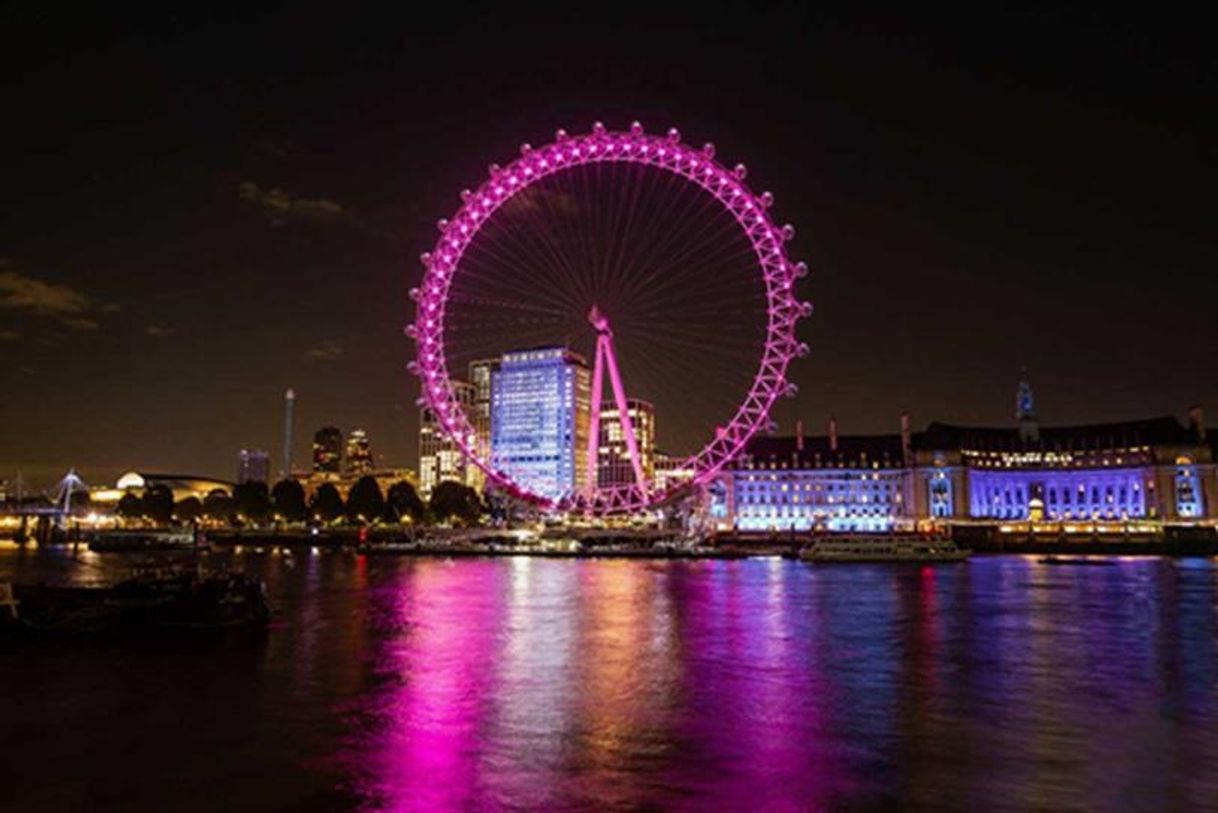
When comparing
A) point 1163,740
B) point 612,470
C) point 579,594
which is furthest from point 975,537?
point 1163,740

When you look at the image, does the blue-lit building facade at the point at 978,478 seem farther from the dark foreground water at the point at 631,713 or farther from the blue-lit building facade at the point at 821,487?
the dark foreground water at the point at 631,713

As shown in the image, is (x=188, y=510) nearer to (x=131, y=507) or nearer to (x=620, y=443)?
(x=131, y=507)

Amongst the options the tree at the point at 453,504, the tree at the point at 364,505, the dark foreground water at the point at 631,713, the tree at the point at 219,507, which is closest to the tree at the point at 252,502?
the tree at the point at 219,507

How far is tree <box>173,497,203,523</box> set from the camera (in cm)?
14000

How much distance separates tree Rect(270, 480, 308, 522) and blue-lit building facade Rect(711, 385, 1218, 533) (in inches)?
1951

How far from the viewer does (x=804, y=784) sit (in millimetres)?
13148

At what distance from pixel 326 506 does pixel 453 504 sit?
1492 centimetres

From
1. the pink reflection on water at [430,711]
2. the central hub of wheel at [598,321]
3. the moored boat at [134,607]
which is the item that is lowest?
the pink reflection on water at [430,711]

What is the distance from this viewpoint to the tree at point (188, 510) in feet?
459

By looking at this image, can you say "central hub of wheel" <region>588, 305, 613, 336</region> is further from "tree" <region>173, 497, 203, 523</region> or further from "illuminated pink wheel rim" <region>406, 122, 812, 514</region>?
"tree" <region>173, 497, 203, 523</region>

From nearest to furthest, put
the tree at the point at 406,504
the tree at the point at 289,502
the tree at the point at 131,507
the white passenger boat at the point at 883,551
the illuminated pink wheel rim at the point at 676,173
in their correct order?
the illuminated pink wheel rim at the point at 676,173, the white passenger boat at the point at 883,551, the tree at the point at 289,502, the tree at the point at 406,504, the tree at the point at 131,507

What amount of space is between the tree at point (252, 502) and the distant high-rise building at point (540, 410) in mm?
40341

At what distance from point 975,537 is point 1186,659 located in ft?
273

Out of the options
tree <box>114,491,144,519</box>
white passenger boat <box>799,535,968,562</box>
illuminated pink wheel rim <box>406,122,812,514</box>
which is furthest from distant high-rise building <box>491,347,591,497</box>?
illuminated pink wheel rim <box>406,122,812,514</box>
